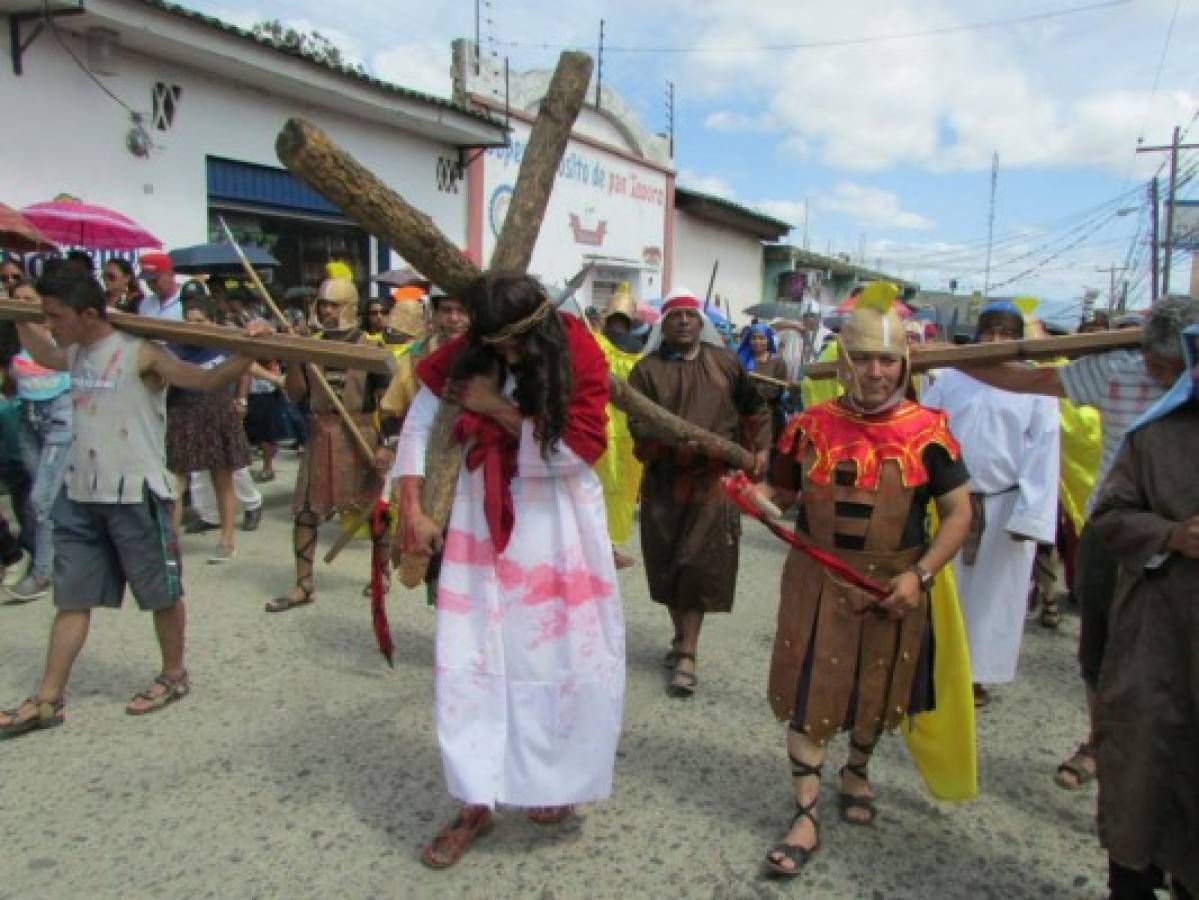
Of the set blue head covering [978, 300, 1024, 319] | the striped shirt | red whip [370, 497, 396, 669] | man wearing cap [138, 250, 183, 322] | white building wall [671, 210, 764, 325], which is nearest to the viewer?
the striped shirt

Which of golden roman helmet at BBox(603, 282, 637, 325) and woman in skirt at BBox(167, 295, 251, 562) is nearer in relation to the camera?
woman in skirt at BBox(167, 295, 251, 562)

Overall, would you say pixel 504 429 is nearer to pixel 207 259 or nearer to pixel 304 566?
pixel 304 566

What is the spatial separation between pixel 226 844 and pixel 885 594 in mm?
2269

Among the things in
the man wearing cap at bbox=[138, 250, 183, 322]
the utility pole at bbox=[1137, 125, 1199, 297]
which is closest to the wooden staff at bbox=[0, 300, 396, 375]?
the man wearing cap at bbox=[138, 250, 183, 322]

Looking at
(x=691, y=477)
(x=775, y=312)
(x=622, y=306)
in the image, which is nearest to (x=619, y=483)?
(x=691, y=477)

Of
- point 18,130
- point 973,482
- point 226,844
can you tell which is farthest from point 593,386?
point 18,130

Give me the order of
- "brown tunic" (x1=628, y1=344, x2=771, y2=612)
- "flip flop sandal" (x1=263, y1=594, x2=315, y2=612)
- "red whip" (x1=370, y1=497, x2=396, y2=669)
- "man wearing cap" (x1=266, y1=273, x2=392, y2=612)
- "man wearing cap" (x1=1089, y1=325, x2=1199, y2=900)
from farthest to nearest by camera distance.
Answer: "man wearing cap" (x1=266, y1=273, x2=392, y2=612)
"flip flop sandal" (x1=263, y1=594, x2=315, y2=612)
"brown tunic" (x1=628, y1=344, x2=771, y2=612)
"red whip" (x1=370, y1=497, x2=396, y2=669)
"man wearing cap" (x1=1089, y1=325, x2=1199, y2=900)

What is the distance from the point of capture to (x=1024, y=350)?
3102 millimetres

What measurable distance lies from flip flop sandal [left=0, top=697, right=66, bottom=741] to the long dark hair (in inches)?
96.1

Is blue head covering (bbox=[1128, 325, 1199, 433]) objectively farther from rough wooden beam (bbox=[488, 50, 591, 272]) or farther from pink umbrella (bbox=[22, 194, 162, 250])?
pink umbrella (bbox=[22, 194, 162, 250])

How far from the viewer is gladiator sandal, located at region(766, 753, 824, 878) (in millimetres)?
2850

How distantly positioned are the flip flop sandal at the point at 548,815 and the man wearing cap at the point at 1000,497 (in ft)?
6.98

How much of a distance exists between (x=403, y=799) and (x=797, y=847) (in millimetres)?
1387

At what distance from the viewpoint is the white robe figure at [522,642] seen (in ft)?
9.40
